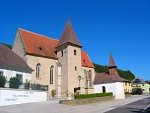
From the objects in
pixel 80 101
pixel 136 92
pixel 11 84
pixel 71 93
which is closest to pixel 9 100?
pixel 11 84

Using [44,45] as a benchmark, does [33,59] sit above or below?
below

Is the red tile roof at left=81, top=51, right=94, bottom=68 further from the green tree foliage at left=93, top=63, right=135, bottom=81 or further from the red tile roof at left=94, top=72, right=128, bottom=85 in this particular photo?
the green tree foliage at left=93, top=63, right=135, bottom=81

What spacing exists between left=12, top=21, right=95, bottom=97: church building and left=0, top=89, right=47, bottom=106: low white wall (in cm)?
1061

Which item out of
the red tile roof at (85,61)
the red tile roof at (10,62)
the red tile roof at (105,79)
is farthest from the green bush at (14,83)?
the red tile roof at (105,79)

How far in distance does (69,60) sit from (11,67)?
1653 cm

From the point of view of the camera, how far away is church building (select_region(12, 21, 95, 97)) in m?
47.6

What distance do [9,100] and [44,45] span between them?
77.6 feet

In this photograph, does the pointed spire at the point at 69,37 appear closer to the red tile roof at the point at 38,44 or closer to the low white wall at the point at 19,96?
the red tile roof at the point at 38,44

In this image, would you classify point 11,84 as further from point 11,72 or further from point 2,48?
point 2,48

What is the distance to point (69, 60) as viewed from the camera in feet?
169

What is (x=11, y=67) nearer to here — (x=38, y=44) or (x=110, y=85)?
(x=38, y=44)

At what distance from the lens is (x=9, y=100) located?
30.0 m

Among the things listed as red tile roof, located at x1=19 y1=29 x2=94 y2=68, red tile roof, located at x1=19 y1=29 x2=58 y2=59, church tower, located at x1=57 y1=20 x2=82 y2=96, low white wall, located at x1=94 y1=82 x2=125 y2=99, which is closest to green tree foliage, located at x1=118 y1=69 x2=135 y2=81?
low white wall, located at x1=94 y1=82 x2=125 y2=99

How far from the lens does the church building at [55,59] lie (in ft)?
156
